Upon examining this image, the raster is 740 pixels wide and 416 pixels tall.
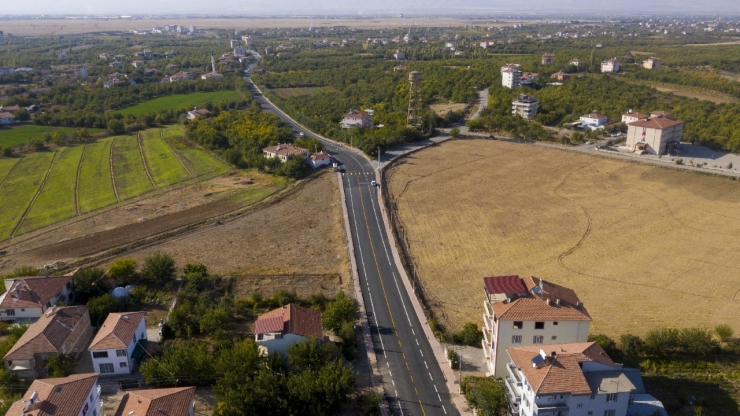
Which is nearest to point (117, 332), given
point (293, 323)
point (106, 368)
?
point (106, 368)

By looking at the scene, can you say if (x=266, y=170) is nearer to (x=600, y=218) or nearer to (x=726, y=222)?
(x=600, y=218)

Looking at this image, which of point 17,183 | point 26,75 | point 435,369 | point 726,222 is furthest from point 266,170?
point 26,75

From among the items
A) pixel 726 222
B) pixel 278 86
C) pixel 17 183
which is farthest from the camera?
pixel 278 86

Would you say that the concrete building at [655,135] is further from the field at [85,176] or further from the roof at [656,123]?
the field at [85,176]

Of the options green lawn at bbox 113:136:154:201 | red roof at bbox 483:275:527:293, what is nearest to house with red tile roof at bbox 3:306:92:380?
red roof at bbox 483:275:527:293

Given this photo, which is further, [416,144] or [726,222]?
[416,144]

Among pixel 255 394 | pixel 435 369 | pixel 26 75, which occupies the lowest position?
pixel 435 369
